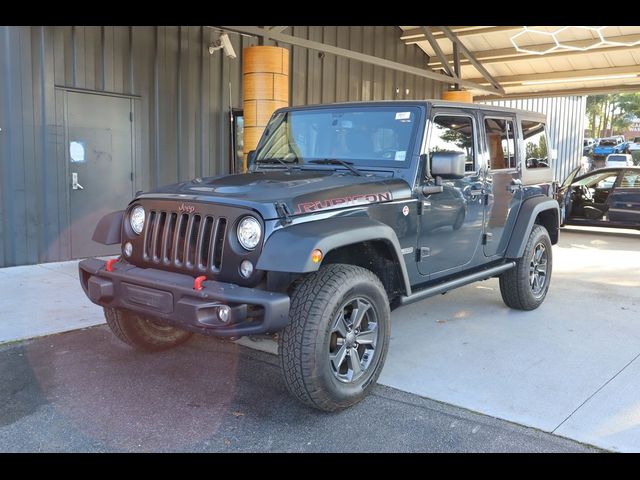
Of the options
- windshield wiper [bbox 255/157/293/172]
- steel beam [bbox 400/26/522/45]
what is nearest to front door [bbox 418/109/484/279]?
windshield wiper [bbox 255/157/293/172]

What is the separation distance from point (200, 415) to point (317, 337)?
88 cm

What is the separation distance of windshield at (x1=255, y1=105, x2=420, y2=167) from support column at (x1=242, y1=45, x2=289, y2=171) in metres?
→ 3.88

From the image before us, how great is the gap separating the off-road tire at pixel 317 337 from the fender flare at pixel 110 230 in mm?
1409

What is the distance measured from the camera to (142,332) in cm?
434

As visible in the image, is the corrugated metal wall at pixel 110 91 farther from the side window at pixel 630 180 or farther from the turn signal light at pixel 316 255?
the side window at pixel 630 180

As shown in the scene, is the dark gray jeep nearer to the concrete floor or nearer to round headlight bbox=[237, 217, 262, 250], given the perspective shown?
round headlight bbox=[237, 217, 262, 250]

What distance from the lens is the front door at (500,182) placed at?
5164 millimetres

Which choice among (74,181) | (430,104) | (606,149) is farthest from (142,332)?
(606,149)

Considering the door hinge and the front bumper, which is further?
the door hinge

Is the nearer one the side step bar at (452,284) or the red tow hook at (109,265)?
the red tow hook at (109,265)

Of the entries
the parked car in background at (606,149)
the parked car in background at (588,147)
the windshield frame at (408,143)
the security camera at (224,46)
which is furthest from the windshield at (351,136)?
the parked car in background at (588,147)

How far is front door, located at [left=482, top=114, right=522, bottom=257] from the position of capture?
5164mm

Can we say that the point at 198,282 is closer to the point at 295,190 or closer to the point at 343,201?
the point at 295,190
